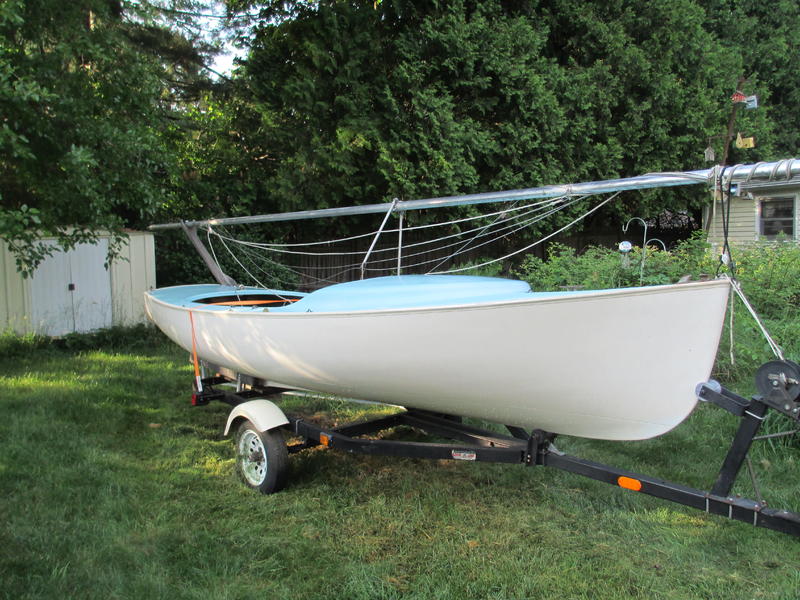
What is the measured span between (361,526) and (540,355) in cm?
151

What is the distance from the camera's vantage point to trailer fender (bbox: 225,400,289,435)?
3.97m

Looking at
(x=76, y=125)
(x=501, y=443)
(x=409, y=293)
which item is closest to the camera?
(x=501, y=443)

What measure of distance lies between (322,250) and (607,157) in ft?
22.0

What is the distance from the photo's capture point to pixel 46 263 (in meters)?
8.49

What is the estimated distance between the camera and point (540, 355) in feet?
9.62

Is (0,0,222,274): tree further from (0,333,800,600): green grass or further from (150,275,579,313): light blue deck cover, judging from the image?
(150,275,579,313): light blue deck cover

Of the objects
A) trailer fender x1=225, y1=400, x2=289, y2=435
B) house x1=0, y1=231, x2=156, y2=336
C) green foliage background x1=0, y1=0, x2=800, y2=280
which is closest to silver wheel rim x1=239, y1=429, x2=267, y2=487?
trailer fender x1=225, y1=400, x2=289, y2=435

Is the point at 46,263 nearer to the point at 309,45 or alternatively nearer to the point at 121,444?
the point at 121,444

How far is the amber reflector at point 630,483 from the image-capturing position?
2.83 m

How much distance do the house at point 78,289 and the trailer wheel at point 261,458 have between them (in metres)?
4.70

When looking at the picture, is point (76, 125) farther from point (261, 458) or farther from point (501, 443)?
point (501, 443)

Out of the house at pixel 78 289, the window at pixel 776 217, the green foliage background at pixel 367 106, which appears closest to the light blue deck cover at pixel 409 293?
the green foliage background at pixel 367 106

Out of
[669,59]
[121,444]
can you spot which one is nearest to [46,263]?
[121,444]

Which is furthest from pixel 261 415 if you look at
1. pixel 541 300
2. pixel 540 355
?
pixel 541 300
